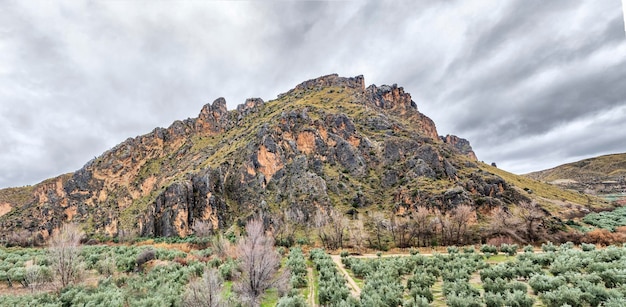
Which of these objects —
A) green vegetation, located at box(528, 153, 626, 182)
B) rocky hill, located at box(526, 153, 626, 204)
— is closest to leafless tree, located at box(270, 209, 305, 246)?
rocky hill, located at box(526, 153, 626, 204)

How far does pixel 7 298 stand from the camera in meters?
15.9

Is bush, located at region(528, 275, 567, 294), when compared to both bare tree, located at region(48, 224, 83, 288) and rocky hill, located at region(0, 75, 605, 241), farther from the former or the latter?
rocky hill, located at region(0, 75, 605, 241)

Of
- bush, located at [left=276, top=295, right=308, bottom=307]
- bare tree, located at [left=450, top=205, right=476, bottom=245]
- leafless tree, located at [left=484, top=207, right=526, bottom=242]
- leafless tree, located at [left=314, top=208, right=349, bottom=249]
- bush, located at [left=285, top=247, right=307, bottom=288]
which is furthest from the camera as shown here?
leafless tree, located at [left=314, top=208, right=349, bottom=249]

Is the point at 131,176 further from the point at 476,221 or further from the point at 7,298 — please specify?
the point at 476,221

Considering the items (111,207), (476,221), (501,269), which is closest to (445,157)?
(476,221)

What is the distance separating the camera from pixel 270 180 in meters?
80.9

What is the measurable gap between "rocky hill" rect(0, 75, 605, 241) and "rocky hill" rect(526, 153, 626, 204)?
2433 inches

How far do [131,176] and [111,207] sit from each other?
52.6 feet

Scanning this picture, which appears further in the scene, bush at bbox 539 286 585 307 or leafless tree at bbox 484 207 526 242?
leafless tree at bbox 484 207 526 242

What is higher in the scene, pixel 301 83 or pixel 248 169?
pixel 301 83

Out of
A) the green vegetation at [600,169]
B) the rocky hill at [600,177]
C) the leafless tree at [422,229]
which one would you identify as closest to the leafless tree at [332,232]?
the leafless tree at [422,229]

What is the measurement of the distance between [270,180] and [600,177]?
205509 mm

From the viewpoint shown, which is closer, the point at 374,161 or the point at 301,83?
the point at 374,161

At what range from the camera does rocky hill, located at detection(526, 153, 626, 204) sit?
127188 mm
